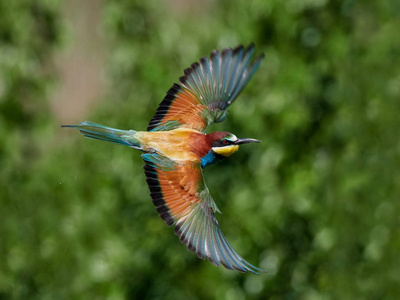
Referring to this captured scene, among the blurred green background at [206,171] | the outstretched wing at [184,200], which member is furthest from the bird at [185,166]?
the blurred green background at [206,171]

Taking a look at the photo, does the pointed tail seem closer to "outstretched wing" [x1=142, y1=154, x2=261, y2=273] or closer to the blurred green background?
"outstretched wing" [x1=142, y1=154, x2=261, y2=273]

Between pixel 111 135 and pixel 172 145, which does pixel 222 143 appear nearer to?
pixel 172 145

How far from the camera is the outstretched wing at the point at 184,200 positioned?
5.68 ft

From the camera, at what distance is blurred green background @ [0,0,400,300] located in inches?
152

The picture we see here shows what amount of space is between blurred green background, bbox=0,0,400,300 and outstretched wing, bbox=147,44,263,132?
5.14ft

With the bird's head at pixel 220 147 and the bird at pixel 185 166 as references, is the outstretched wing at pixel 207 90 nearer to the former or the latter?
the bird at pixel 185 166

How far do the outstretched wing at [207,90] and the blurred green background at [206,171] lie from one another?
1.57 metres

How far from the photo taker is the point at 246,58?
198 centimetres

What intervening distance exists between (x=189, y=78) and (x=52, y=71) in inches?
104

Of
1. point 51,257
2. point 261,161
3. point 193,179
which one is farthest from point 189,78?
point 51,257

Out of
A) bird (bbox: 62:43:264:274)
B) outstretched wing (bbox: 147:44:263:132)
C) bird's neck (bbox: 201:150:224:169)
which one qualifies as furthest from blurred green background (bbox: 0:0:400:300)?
bird's neck (bbox: 201:150:224:169)

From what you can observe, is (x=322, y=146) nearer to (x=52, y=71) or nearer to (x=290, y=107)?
(x=290, y=107)

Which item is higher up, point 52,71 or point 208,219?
point 52,71

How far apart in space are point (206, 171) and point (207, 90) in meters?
1.58
